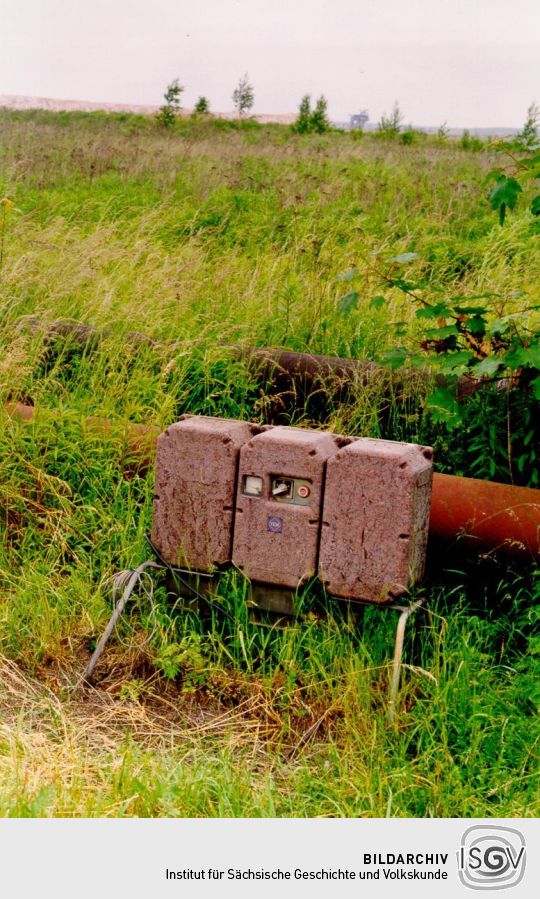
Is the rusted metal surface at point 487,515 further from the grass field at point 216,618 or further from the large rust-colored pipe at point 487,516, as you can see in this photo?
the grass field at point 216,618

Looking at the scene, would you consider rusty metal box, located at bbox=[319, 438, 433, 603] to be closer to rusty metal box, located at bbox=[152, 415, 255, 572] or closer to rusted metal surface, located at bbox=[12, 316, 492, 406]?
rusty metal box, located at bbox=[152, 415, 255, 572]

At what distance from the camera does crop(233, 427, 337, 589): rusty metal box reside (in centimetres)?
349

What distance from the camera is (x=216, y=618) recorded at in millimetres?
3785

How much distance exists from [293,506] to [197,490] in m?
0.42

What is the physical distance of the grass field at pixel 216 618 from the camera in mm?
2914

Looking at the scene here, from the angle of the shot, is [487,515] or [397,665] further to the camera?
[487,515]

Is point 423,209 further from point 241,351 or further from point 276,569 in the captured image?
point 276,569
